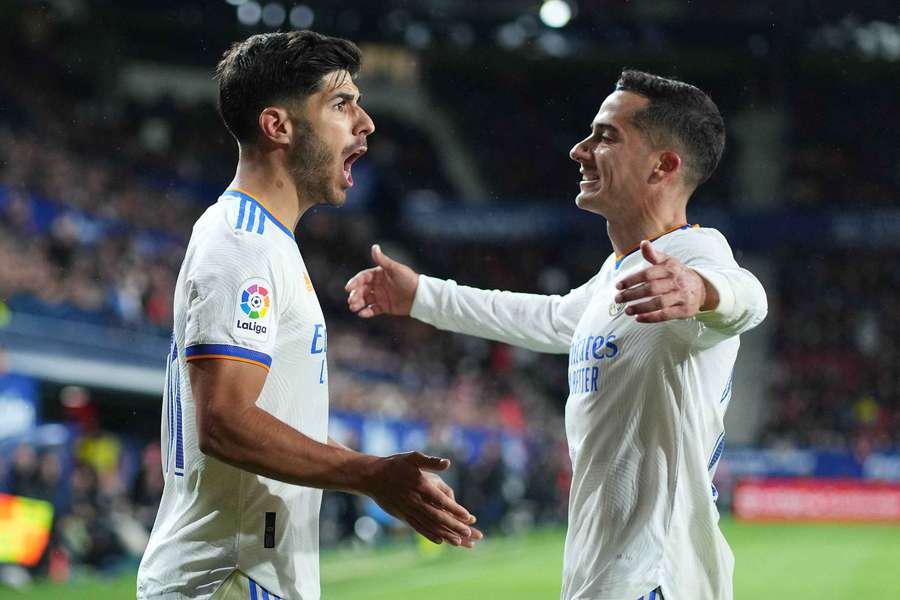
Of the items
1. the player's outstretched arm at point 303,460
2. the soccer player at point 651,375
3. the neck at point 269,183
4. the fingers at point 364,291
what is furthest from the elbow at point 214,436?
the fingers at point 364,291

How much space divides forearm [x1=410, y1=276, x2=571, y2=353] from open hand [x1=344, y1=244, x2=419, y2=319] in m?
0.04

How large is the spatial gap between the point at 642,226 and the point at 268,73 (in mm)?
1314

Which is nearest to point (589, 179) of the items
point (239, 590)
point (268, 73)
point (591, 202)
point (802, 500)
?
point (591, 202)

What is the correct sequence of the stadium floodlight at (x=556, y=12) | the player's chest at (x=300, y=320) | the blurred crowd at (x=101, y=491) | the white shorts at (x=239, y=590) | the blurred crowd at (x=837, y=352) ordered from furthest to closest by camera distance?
the stadium floodlight at (x=556, y=12) → the blurred crowd at (x=837, y=352) → the blurred crowd at (x=101, y=491) → the player's chest at (x=300, y=320) → the white shorts at (x=239, y=590)

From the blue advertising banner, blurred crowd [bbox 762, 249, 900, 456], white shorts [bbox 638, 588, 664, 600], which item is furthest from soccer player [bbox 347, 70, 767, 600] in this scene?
blurred crowd [bbox 762, 249, 900, 456]

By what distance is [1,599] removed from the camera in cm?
878

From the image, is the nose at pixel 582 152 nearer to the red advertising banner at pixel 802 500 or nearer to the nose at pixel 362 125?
the nose at pixel 362 125

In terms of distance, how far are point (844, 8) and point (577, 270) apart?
8574mm

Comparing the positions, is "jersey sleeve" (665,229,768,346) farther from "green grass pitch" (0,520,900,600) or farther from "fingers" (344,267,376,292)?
"green grass pitch" (0,520,900,600)

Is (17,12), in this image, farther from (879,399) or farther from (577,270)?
(879,399)

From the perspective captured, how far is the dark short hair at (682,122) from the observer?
368 centimetres

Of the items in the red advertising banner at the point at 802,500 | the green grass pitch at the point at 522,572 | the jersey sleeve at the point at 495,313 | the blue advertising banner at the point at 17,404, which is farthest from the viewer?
the red advertising banner at the point at 802,500

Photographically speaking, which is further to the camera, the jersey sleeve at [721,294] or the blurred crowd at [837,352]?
the blurred crowd at [837,352]

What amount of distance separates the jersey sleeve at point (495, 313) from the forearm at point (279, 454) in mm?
1627
